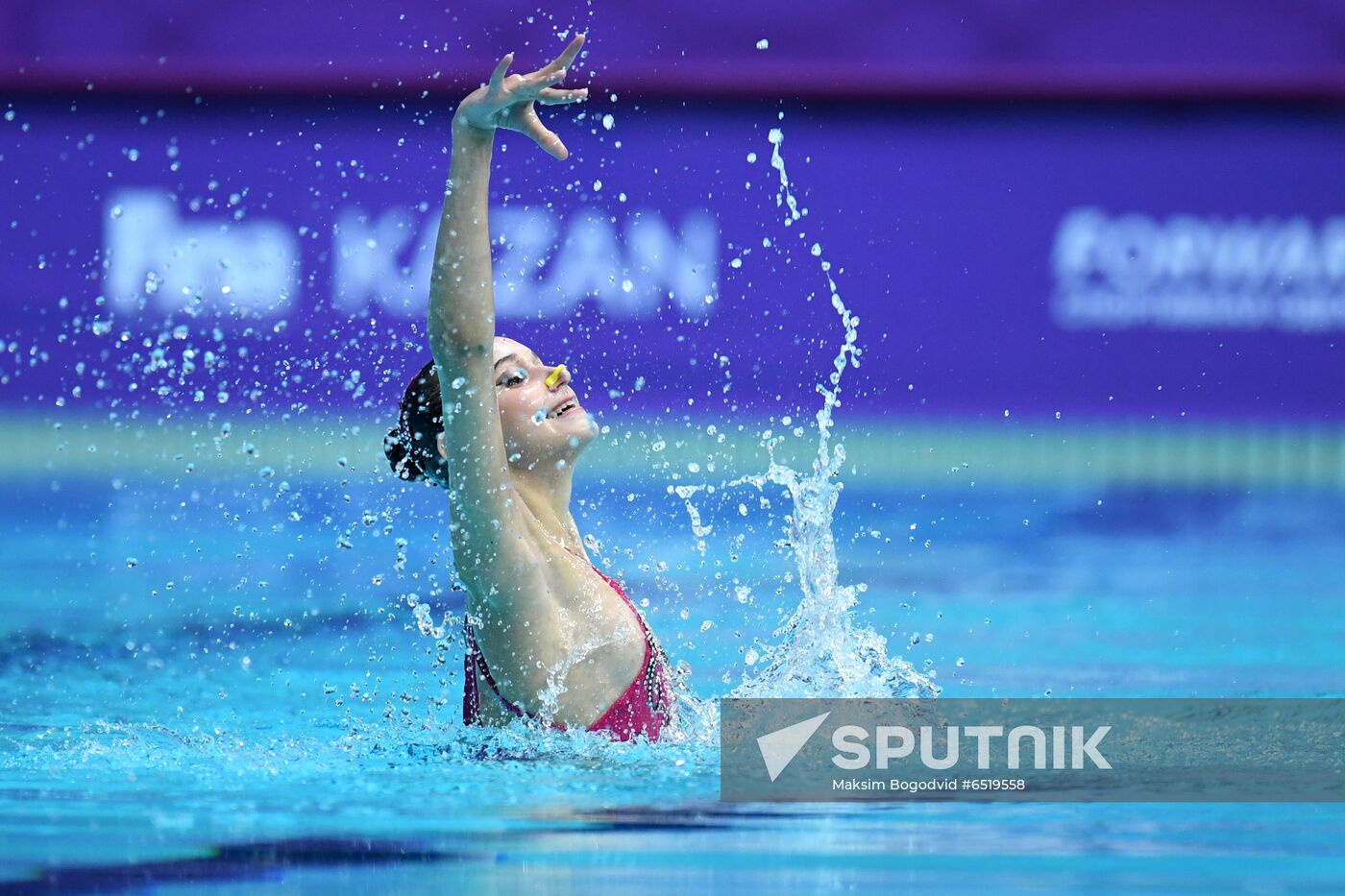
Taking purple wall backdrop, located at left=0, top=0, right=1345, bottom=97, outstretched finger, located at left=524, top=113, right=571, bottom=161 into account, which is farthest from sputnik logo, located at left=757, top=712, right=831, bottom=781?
purple wall backdrop, located at left=0, top=0, right=1345, bottom=97

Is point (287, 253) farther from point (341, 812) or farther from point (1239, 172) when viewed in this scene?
point (341, 812)

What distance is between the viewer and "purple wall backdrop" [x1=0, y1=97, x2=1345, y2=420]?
8055 millimetres

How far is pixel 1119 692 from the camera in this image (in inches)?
166

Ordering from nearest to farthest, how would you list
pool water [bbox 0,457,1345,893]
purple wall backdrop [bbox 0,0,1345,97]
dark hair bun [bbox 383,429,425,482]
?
pool water [bbox 0,457,1345,893]
dark hair bun [bbox 383,429,425,482]
purple wall backdrop [bbox 0,0,1345,97]

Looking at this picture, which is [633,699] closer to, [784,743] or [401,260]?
[784,743]

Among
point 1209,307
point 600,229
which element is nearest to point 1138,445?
point 1209,307

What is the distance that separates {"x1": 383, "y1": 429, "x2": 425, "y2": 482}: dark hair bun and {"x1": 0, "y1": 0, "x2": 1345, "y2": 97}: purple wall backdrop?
5.44 metres

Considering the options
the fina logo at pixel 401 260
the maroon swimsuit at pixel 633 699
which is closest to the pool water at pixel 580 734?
the maroon swimsuit at pixel 633 699

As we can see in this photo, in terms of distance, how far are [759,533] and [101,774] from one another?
3.96 metres

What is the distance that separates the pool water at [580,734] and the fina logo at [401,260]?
2.82ft

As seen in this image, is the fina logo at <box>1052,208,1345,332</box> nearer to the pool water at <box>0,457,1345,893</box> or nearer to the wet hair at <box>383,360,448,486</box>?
the pool water at <box>0,457,1345,893</box>

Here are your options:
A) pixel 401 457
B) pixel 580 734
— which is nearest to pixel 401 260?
pixel 401 457

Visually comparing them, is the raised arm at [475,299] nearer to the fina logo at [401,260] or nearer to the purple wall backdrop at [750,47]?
the fina logo at [401,260]

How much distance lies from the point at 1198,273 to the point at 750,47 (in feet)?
7.34
